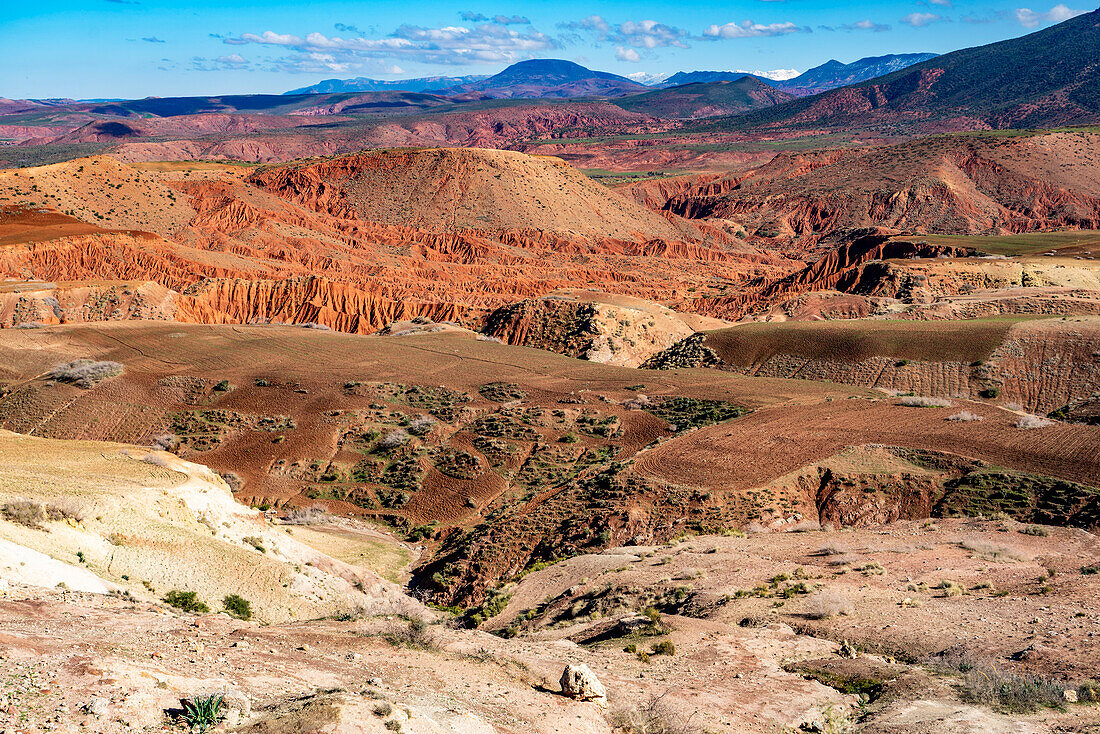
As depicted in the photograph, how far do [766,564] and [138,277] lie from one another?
71.3m

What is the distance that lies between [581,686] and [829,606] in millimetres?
8115

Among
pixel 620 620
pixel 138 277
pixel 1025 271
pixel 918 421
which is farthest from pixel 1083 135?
pixel 620 620

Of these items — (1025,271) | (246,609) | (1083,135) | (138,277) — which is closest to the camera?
(246,609)

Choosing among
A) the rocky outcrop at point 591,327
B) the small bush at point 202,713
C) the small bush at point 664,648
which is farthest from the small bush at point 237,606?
the rocky outcrop at point 591,327

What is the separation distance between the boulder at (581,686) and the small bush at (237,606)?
967cm

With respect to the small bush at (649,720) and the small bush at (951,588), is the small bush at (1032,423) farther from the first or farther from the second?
the small bush at (649,720)

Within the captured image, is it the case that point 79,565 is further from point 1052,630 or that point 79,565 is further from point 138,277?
point 138,277

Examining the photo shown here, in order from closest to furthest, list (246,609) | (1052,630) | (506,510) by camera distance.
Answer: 1. (1052,630)
2. (246,609)
3. (506,510)

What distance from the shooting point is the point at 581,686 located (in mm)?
14531

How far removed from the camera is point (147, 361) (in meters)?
49.0

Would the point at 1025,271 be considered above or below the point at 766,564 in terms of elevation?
above

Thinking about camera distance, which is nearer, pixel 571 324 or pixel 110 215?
pixel 571 324

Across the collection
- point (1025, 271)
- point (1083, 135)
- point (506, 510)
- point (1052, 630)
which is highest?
point (1083, 135)

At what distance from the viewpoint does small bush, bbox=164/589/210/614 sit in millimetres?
19505
